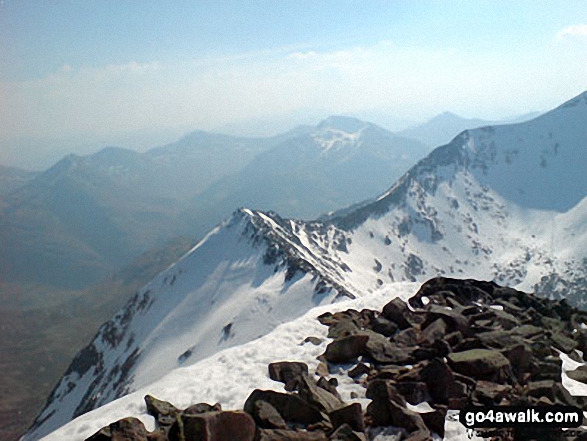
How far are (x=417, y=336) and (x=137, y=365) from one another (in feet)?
371

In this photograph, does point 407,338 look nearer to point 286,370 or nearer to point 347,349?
point 347,349

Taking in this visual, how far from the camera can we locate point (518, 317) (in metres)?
29.6

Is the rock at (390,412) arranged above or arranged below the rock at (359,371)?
above

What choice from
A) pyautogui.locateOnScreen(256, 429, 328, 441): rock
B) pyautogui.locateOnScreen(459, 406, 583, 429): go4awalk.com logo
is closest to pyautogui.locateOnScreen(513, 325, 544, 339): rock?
pyautogui.locateOnScreen(459, 406, 583, 429): go4awalk.com logo

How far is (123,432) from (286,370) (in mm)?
7587

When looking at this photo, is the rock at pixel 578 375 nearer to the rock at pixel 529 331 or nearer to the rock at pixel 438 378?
the rock at pixel 529 331

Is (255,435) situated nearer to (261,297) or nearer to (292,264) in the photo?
(261,297)

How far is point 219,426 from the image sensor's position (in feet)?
48.7

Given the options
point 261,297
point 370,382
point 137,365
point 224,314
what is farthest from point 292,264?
point 370,382

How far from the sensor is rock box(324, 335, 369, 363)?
22.2m

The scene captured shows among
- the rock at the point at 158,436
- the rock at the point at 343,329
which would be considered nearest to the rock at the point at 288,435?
the rock at the point at 158,436

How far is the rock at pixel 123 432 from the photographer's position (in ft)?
48.9

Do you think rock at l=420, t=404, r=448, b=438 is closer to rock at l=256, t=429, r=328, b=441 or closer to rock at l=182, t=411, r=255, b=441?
rock at l=256, t=429, r=328, b=441

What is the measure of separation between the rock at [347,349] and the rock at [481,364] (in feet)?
13.2
